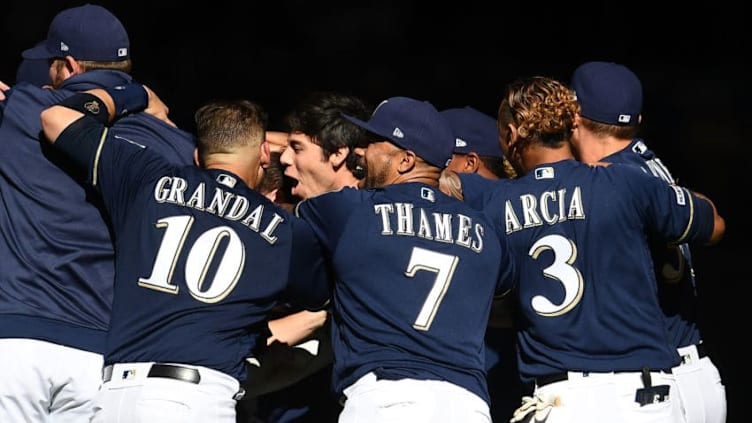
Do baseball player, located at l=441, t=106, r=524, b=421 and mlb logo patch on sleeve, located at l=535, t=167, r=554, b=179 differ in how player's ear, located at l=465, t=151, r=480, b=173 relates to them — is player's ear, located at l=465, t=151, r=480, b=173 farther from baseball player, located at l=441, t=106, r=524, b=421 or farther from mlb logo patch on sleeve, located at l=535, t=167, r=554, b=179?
mlb logo patch on sleeve, located at l=535, t=167, r=554, b=179

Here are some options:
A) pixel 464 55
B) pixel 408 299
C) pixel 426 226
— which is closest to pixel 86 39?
pixel 426 226

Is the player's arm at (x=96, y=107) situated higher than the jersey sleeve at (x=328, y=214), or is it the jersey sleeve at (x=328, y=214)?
the player's arm at (x=96, y=107)

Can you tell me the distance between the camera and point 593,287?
176 inches

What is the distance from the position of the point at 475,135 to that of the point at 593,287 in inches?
61.4

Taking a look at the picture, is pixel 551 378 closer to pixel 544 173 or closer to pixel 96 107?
pixel 544 173

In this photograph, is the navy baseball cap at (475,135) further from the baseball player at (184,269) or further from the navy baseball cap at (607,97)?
the baseball player at (184,269)

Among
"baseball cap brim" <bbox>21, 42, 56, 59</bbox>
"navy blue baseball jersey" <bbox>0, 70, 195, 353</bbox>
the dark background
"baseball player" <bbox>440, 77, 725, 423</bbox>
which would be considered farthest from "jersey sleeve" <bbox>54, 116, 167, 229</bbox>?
the dark background

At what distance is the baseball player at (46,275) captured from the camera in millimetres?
4512

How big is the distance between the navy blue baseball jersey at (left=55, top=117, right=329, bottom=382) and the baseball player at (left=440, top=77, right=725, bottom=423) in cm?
77

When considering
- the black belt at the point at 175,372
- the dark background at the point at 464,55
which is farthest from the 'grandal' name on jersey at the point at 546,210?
the dark background at the point at 464,55

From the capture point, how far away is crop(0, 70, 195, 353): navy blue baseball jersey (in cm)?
455

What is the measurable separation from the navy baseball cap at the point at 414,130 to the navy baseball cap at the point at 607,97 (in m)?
0.74

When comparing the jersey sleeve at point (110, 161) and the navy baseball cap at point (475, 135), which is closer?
the jersey sleeve at point (110, 161)

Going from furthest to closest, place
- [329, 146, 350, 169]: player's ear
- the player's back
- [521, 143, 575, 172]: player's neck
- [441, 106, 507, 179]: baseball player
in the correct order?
[441, 106, 507, 179]: baseball player
[329, 146, 350, 169]: player's ear
[521, 143, 575, 172]: player's neck
the player's back
